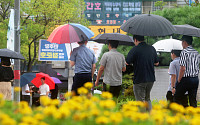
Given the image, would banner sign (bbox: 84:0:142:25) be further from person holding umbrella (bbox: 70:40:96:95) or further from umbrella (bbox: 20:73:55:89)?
person holding umbrella (bbox: 70:40:96:95)

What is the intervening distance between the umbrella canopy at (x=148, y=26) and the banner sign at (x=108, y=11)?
53.3 metres

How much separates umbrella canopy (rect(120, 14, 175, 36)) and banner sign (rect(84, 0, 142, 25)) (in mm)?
53281

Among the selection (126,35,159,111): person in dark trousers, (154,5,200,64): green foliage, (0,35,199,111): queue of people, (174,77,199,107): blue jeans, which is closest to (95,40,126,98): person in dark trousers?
(0,35,199,111): queue of people

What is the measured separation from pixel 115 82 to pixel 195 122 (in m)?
4.69

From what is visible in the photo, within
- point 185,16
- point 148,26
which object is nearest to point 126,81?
point 185,16

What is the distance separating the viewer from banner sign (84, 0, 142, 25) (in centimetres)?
6155

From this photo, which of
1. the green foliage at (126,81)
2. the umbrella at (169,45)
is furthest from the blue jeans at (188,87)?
the green foliage at (126,81)

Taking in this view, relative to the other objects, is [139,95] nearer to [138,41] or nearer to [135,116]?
[138,41]

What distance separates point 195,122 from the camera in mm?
3191

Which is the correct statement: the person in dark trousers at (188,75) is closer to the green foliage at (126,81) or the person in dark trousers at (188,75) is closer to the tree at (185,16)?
the green foliage at (126,81)

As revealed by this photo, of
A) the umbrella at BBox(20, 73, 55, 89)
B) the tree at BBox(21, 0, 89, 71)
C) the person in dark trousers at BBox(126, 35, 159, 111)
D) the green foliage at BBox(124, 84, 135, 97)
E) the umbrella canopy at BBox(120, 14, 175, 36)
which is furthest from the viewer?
the tree at BBox(21, 0, 89, 71)

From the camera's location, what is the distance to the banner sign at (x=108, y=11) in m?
61.5

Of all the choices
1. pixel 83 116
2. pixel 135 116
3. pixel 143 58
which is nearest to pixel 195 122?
pixel 135 116

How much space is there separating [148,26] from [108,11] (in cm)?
5543
